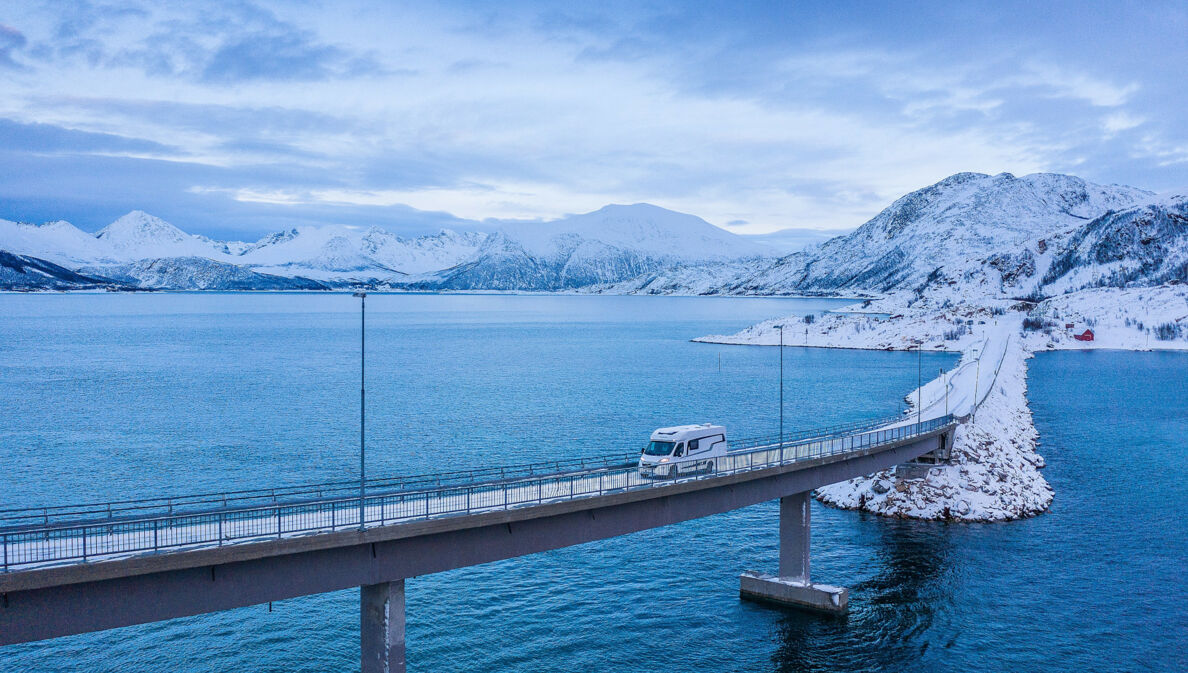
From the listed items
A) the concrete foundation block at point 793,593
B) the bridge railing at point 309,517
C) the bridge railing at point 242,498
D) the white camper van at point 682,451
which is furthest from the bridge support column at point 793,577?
the white camper van at point 682,451

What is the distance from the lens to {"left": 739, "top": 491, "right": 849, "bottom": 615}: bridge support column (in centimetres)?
4072

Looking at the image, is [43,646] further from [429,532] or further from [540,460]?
[540,460]

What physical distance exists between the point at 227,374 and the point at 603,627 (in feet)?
354

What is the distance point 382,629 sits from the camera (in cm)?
2683

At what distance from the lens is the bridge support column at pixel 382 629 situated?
26734mm

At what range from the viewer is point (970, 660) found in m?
36.1

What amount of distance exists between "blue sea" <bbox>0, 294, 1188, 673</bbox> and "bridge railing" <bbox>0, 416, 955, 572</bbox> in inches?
290

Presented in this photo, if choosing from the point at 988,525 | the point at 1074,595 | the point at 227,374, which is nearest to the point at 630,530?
the point at 1074,595

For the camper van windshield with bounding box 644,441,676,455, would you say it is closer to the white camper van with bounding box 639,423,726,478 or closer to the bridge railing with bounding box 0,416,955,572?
the white camper van with bounding box 639,423,726,478

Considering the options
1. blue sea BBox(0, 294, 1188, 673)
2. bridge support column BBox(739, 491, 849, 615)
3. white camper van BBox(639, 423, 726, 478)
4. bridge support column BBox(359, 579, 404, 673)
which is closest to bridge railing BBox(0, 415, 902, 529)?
white camper van BBox(639, 423, 726, 478)

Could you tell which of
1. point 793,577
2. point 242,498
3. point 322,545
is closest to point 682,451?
point 793,577

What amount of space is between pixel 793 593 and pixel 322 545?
80.1 ft

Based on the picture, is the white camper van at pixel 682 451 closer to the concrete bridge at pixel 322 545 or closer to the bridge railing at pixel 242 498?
the concrete bridge at pixel 322 545

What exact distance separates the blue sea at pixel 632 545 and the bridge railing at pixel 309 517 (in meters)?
7.38
